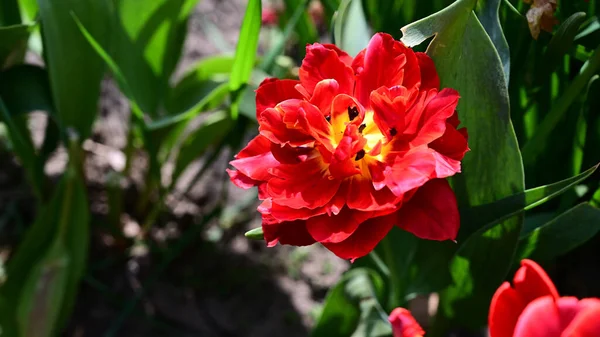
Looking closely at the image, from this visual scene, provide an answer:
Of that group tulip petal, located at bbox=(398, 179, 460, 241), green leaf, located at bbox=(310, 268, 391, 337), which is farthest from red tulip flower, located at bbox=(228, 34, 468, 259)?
green leaf, located at bbox=(310, 268, 391, 337)

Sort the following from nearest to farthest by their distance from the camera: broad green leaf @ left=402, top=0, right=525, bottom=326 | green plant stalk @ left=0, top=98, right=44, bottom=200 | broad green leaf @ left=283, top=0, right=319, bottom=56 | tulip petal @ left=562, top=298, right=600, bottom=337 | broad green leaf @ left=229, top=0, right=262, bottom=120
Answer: tulip petal @ left=562, top=298, right=600, bottom=337 < broad green leaf @ left=402, top=0, right=525, bottom=326 < broad green leaf @ left=229, top=0, right=262, bottom=120 < green plant stalk @ left=0, top=98, right=44, bottom=200 < broad green leaf @ left=283, top=0, right=319, bottom=56

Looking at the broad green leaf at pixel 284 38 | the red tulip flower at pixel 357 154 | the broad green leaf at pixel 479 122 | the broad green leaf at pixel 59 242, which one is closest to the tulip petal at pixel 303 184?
the red tulip flower at pixel 357 154

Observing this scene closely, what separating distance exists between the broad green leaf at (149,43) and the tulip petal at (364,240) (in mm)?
484

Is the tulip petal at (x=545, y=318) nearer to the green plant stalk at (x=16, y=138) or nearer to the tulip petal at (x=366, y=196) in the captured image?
the tulip petal at (x=366, y=196)

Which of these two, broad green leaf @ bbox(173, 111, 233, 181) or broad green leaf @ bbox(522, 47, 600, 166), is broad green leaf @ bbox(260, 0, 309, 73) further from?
broad green leaf @ bbox(522, 47, 600, 166)

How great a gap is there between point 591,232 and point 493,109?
15 cm

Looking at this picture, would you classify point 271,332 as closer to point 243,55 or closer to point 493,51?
point 243,55

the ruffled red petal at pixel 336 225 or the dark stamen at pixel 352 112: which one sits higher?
the dark stamen at pixel 352 112

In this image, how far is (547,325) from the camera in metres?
0.42

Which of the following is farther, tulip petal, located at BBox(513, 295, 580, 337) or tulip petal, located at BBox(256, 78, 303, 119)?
A: tulip petal, located at BBox(256, 78, 303, 119)

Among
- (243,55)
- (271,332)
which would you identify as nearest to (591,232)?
(243,55)

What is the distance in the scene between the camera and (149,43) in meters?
0.90

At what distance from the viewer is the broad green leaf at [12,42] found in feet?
2.37

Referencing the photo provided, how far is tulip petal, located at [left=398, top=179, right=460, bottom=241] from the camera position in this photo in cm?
46
